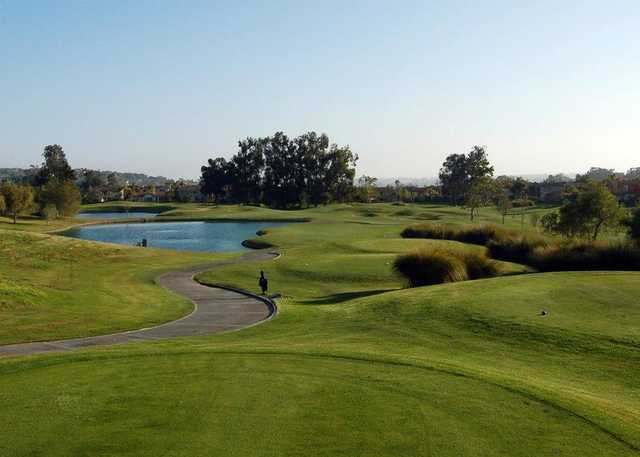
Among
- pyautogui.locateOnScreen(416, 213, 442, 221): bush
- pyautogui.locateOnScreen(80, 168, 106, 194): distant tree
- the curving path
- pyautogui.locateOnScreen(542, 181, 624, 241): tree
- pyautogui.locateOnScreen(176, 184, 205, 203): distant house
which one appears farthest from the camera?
pyautogui.locateOnScreen(80, 168, 106, 194): distant tree

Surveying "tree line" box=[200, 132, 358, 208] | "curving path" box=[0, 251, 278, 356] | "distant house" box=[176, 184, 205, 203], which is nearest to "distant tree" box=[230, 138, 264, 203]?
"tree line" box=[200, 132, 358, 208]

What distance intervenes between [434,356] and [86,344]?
33.0 ft

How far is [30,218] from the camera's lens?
9775 centimetres

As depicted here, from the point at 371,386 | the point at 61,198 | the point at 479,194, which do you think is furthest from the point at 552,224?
the point at 61,198

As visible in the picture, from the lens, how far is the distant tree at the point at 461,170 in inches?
5891

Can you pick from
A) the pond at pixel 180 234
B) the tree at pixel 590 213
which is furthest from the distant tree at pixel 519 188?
the tree at pixel 590 213

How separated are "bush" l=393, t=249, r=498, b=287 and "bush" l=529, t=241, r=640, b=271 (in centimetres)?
691

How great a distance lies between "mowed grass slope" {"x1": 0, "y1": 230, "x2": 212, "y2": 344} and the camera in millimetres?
21228

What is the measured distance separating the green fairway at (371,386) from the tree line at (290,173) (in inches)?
4818

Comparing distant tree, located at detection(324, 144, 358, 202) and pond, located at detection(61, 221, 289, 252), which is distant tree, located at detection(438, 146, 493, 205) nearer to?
distant tree, located at detection(324, 144, 358, 202)

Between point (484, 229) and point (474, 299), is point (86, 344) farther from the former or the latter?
point (484, 229)

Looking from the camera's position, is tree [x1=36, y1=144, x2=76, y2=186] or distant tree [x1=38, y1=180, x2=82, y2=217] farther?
tree [x1=36, y1=144, x2=76, y2=186]

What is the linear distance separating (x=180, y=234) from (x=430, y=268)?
55.4 meters

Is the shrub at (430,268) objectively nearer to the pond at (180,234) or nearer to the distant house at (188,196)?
the pond at (180,234)
